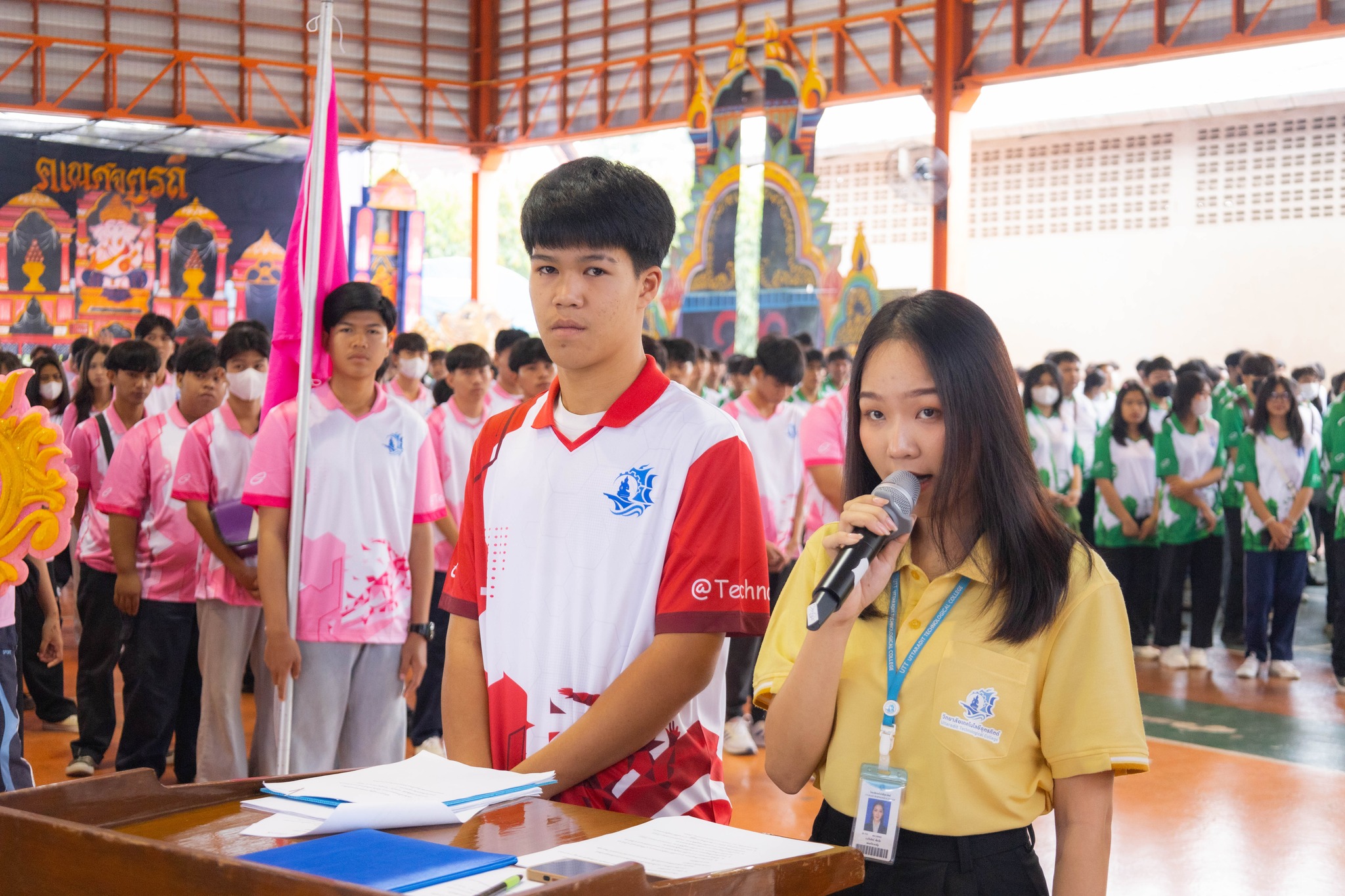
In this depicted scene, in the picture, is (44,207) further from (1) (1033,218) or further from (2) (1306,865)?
(2) (1306,865)

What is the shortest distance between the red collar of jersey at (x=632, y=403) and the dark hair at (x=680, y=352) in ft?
14.6

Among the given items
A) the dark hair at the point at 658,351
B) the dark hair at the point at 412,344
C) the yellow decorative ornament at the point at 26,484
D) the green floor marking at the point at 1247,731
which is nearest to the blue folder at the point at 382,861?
the yellow decorative ornament at the point at 26,484

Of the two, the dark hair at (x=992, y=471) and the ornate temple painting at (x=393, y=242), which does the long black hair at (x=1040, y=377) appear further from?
the ornate temple painting at (x=393, y=242)

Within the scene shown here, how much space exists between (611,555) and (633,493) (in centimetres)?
9

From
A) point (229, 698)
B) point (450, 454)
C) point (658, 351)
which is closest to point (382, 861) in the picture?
point (229, 698)

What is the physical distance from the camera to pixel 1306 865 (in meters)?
3.70

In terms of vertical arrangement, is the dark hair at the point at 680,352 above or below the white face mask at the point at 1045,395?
above

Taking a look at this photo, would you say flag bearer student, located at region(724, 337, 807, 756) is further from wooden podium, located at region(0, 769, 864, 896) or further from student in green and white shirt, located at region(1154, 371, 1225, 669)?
wooden podium, located at region(0, 769, 864, 896)

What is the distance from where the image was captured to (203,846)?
1.09 m

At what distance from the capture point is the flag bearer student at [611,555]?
1602 millimetres

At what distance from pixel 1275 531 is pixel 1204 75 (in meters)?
9.20

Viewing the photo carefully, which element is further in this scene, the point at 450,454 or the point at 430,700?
the point at 430,700

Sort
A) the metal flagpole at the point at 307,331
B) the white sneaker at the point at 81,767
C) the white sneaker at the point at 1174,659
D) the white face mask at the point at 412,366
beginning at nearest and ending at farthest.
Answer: the metal flagpole at the point at 307,331 → the white sneaker at the point at 81,767 → the white face mask at the point at 412,366 → the white sneaker at the point at 1174,659

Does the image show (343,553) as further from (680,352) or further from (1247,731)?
(1247,731)
